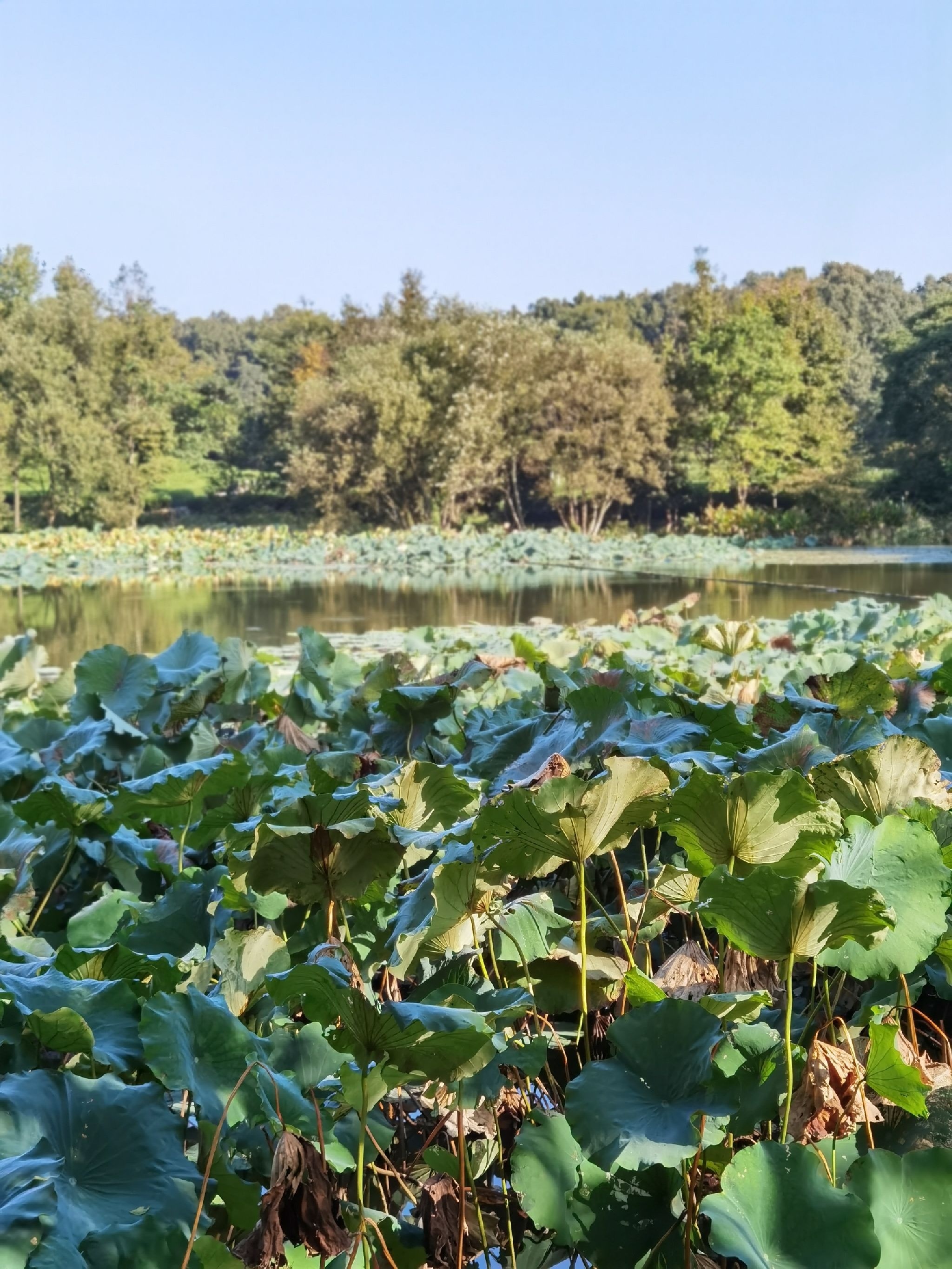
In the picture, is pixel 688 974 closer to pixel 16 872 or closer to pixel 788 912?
pixel 788 912

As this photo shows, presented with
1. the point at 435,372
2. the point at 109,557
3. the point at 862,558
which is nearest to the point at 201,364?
the point at 435,372

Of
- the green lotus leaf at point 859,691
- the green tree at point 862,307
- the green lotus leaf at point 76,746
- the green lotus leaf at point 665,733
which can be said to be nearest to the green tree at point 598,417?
the green tree at point 862,307

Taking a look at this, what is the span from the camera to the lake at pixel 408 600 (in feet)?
30.2

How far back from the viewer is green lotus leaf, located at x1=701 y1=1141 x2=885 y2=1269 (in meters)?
0.57

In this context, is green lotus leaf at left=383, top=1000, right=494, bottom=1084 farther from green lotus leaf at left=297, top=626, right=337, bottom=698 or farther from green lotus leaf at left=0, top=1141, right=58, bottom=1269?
green lotus leaf at left=297, top=626, right=337, bottom=698

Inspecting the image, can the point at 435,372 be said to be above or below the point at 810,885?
above

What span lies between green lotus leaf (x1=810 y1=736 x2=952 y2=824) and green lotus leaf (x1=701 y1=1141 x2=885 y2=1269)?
0.34m

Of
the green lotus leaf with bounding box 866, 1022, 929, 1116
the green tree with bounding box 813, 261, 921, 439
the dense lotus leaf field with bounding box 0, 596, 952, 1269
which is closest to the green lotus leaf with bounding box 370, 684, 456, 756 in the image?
the dense lotus leaf field with bounding box 0, 596, 952, 1269

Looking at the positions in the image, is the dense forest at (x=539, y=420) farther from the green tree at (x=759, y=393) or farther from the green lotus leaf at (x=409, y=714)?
the green lotus leaf at (x=409, y=714)

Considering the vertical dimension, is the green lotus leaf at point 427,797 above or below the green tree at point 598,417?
below

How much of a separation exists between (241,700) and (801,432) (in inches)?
1000

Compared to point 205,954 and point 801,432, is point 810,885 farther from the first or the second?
point 801,432

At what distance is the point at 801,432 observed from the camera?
2600cm

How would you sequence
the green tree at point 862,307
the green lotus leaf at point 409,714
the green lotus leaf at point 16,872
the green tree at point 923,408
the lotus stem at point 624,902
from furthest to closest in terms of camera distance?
the green tree at point 862,307 → the green tree at point 923,408 → the green lotus leaf at point 409,714 → the green lotus leaf at point 16,872 → the lotus stem at point 624,902
